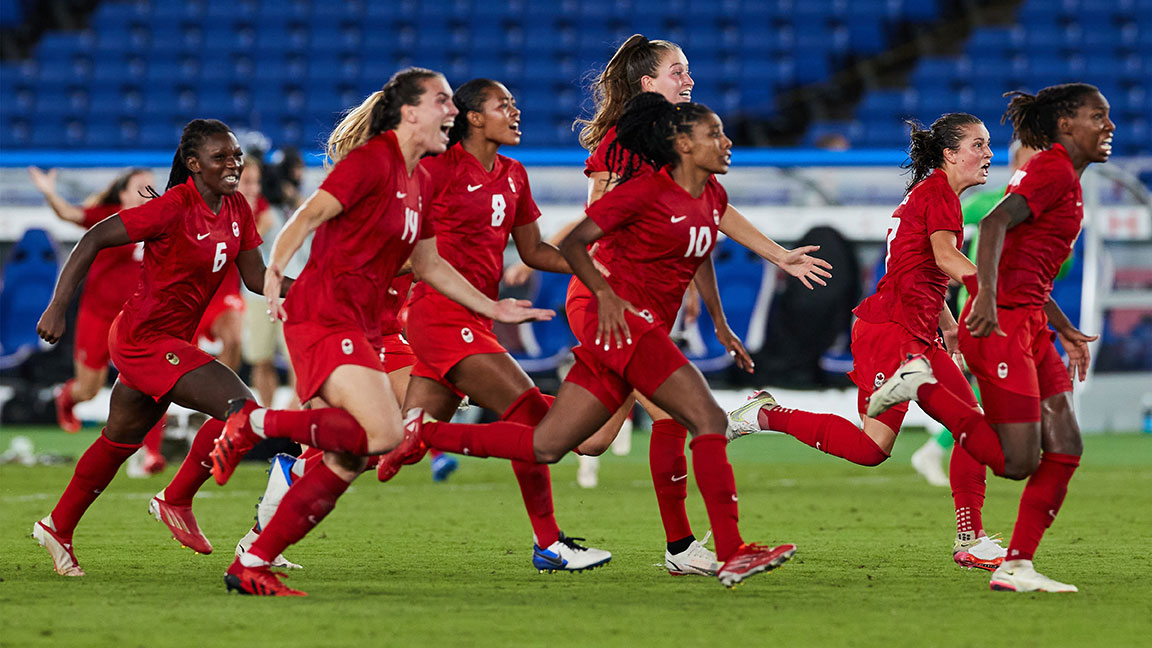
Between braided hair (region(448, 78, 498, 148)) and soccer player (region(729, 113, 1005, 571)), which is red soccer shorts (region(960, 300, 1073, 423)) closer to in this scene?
soccer player (region(729, 113, 1005, 571))

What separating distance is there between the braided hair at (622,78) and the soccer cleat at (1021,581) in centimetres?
236

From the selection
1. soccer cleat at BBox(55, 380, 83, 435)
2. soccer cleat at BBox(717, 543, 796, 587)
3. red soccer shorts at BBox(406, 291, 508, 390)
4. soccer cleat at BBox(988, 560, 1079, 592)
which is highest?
red soccer shorts at BBox(406, 291, 508, 390)

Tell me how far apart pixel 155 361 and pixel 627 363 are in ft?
6.03

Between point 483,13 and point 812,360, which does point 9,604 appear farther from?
point 483,13

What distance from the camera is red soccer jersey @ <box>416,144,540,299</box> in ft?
19.4

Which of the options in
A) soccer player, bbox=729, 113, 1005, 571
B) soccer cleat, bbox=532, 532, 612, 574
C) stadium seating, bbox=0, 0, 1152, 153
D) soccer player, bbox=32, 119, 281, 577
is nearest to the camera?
soccer player, bbox=32, 119, 281, 577

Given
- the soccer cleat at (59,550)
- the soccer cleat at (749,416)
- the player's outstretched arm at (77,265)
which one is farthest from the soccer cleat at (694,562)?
the player's outstretched arm at (77,265)

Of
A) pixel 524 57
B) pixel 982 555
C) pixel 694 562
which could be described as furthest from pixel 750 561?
pixel 524 57

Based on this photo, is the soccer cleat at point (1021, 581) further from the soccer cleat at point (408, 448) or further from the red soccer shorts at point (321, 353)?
the red soccer shorts at point (321, 353)

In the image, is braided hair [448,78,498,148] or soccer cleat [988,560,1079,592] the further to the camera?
braided hair [448,78,498,148]

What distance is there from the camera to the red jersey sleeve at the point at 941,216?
6.06m

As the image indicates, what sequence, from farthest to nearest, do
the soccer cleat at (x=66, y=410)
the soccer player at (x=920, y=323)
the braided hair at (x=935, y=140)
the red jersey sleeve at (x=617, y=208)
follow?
the soccer cleat at (x=66, y=410)
the braided hair at (x=935, y=140)
the soccer player at (x=920, y=323)
the red jersey sleeve at (x=617, y=208)

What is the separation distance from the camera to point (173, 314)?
597 cm

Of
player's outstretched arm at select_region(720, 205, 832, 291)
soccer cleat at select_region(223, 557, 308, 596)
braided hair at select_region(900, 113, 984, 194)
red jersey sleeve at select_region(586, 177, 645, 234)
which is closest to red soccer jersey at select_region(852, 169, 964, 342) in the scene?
braided hair at select_region(900, 113, 984, 194)
